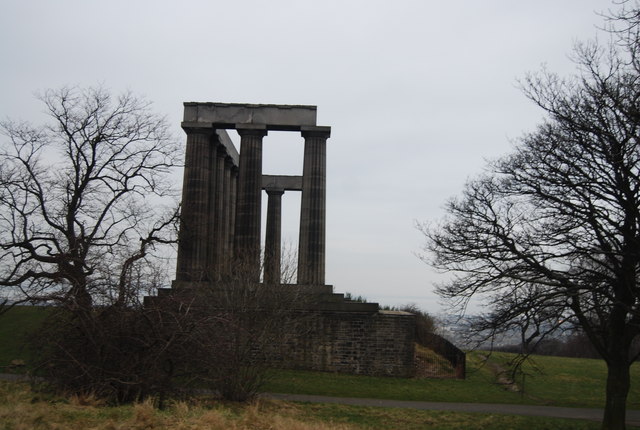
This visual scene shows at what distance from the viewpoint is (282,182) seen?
4344 centimetres

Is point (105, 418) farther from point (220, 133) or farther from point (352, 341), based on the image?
point (220, 133)

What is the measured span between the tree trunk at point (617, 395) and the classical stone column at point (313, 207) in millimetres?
14256

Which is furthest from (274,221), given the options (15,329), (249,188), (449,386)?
(449,386)

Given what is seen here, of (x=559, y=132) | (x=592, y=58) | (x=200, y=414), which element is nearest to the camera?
(x=200, y=414)

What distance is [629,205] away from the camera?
44.1ft

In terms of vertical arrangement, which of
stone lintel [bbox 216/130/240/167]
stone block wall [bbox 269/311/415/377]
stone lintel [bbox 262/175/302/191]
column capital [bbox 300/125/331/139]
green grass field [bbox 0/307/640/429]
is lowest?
green grass field [bbox 0/307/640/429]

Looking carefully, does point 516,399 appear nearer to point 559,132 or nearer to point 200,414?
point 559,132

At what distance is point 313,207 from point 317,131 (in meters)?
3.67

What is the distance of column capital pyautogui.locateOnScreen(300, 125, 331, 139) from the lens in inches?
1111

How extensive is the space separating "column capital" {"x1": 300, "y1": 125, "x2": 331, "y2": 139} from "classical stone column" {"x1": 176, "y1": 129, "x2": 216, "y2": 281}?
4690 mm

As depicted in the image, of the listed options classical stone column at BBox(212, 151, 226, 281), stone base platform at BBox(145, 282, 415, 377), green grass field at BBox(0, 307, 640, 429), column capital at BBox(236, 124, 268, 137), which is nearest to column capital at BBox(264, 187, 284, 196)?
classical stone column at BBox(212, 151, 226, 281)

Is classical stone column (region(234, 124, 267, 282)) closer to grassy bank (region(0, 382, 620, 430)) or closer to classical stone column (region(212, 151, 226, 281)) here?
classical stone column (region(212, 151, 226, 281))

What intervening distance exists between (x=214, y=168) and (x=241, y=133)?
2.65 m

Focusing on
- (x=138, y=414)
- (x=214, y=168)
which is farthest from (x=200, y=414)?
(x=214, y=168)
